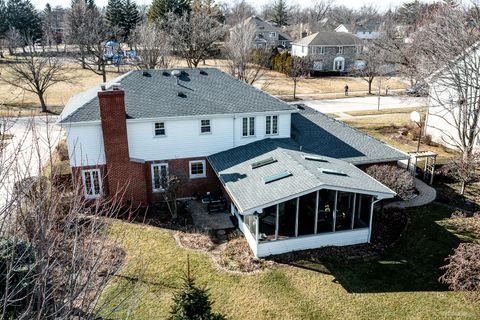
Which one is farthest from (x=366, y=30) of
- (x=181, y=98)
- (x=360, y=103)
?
(x=181, y=98)

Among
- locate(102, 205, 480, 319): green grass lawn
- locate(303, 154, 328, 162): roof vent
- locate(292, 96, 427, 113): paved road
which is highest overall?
locate(303, 154, 328, 162): roof vent

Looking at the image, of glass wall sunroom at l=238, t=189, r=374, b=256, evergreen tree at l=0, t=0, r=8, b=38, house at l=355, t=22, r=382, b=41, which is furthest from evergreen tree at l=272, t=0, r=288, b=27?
glass wall sunroom at l=238, t=189, r=374, b=256

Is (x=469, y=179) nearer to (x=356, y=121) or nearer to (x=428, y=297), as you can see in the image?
(x=428, y=297)

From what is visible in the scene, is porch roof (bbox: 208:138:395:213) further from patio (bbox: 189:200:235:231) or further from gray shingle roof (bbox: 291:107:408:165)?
patio (bbox: 189:200:235:231)

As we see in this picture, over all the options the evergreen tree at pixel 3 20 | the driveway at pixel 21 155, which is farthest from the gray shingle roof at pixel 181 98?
the evergreen tree at pixel 3 20

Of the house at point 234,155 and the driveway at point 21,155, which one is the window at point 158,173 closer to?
the house at point 234,155

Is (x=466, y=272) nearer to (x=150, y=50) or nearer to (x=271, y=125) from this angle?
(x=271, y=125)
